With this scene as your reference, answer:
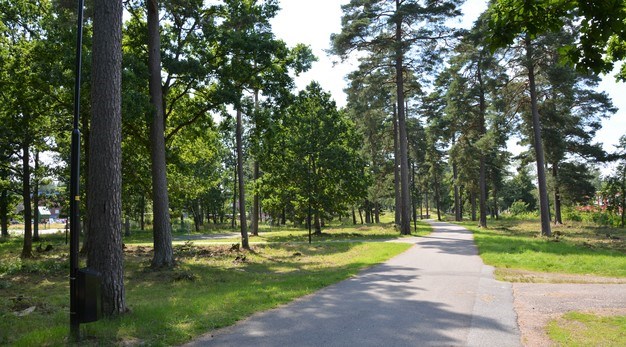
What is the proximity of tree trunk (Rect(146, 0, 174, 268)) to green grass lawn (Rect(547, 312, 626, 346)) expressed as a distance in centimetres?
1176

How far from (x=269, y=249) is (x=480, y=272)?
1254 cm

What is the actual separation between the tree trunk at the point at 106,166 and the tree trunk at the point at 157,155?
22.5 ft

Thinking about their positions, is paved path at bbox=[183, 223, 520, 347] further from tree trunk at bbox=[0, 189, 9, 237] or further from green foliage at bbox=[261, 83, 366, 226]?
tree trunk at bbox=[0, 189, 9, 237]

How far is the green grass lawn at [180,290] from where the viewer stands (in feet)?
18.9

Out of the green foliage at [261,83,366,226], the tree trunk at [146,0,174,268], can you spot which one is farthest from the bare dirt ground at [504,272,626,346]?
the green foliage at [261,83,366,226]

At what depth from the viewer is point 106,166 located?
652 centimetres

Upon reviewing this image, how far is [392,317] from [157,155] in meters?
9.98

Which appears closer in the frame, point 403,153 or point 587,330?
point 587,330

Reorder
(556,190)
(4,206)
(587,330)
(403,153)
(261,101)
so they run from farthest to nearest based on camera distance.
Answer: (556,190)
(4,206)
(403,153)
(261,101)
(587,330)

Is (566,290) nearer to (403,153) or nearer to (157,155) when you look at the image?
(157,155)

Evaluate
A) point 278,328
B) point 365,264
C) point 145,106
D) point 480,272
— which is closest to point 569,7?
point 278,328

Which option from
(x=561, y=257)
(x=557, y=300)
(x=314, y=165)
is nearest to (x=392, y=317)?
(x=557, y=300)

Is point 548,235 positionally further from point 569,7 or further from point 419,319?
point 569,7

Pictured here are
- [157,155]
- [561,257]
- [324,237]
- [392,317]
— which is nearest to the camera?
[392,317]
